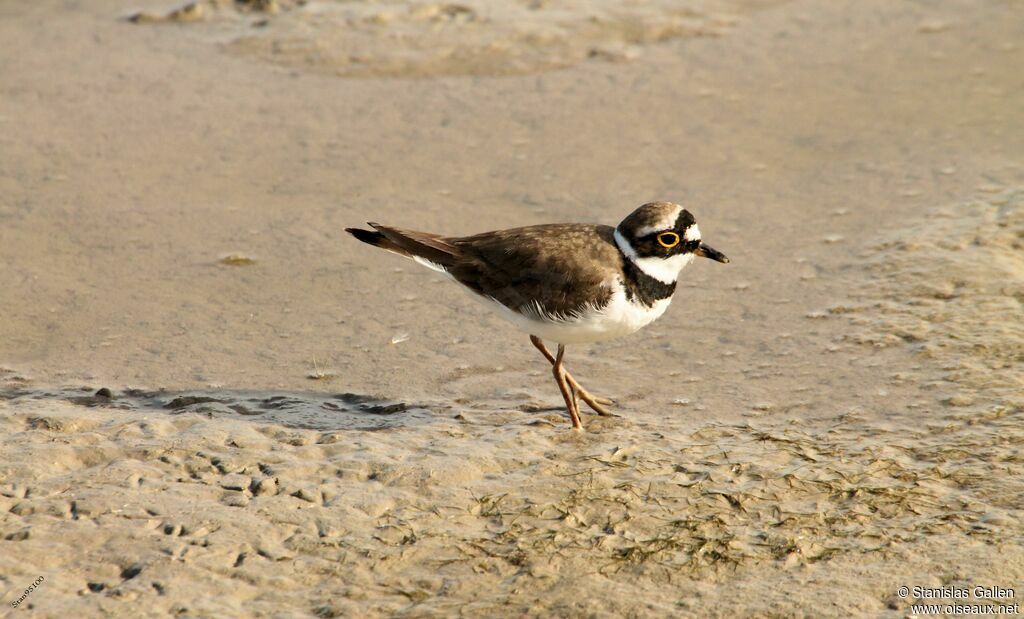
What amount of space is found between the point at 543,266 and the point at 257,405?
170 cm

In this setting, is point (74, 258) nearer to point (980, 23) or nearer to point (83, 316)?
point (83, 316)

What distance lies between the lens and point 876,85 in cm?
1020

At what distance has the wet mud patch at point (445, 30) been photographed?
10617mm

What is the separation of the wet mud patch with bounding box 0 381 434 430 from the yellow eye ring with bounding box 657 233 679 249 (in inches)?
59.4

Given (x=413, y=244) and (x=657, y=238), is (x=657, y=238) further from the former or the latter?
(x=413, y=244)

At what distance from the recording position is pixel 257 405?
20.4 ft

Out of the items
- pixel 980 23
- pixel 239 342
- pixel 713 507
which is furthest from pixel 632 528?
pixel 980 23

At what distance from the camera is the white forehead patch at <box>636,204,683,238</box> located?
5.91m
